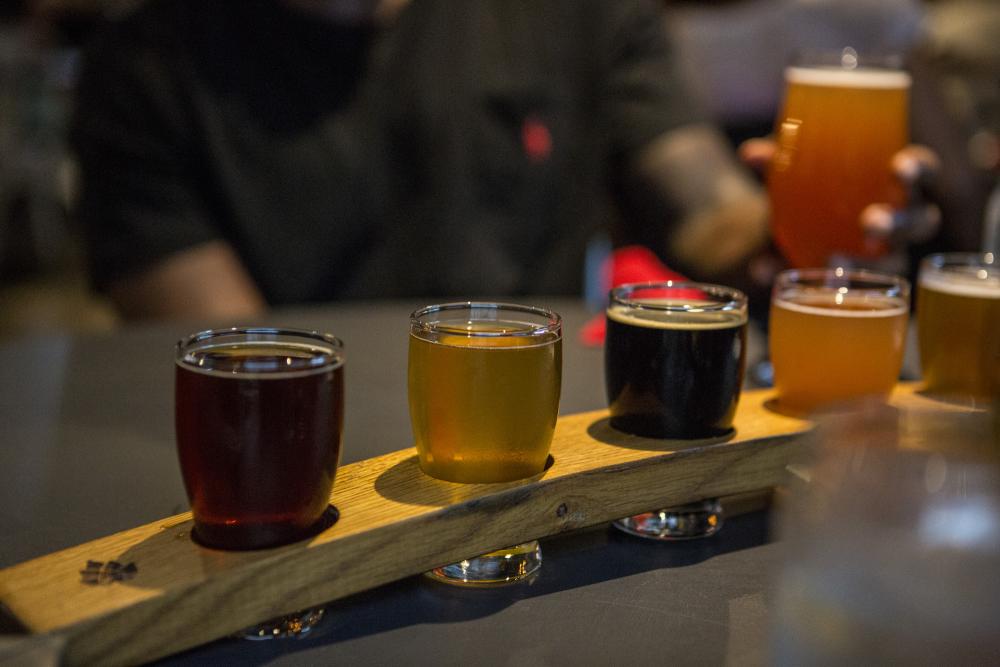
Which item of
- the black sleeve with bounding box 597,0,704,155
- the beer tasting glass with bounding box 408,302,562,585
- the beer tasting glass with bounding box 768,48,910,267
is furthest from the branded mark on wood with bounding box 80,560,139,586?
the black sleeve with bounding box 597,0,704,155

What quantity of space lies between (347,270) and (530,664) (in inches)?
67.5

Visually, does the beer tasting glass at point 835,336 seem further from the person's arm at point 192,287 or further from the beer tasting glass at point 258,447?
the person's arm at point 192,287

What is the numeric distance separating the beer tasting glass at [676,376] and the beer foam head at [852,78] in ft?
1.97

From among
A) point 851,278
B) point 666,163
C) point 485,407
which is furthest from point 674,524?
point 666,163

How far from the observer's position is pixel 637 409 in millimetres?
1047

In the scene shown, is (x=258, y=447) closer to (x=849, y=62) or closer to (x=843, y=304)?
(x=843, y=304)

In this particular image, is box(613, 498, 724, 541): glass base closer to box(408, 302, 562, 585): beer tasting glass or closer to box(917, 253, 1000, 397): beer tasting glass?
box(408, 302, 562, 585): beer tasting glass

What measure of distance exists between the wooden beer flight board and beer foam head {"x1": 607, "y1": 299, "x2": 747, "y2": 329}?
11cm

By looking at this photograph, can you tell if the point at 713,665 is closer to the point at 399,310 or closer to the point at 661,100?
the point at 399,310

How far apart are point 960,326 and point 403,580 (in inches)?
25.8

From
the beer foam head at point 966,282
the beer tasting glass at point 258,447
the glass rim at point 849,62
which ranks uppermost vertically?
the glass rim at point 849,62

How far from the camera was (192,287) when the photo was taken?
7.40ft

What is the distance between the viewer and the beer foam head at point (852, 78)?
1.52m

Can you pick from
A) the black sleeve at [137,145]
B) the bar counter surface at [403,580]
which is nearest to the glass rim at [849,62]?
the bar counter surface at [403,580]
